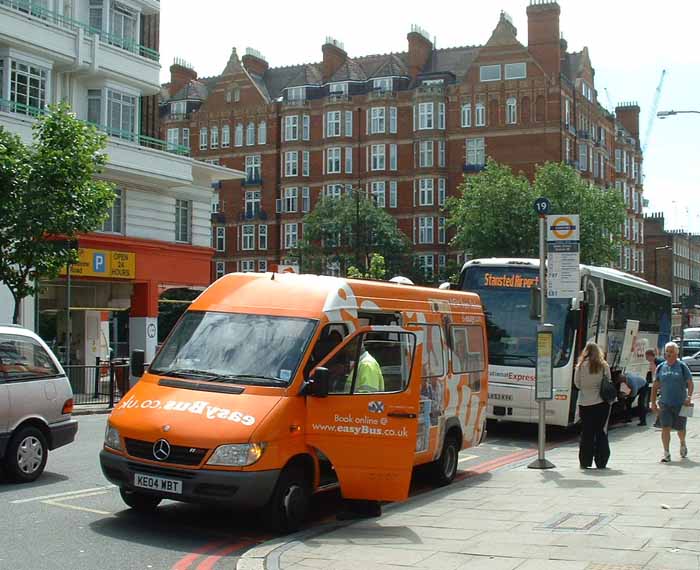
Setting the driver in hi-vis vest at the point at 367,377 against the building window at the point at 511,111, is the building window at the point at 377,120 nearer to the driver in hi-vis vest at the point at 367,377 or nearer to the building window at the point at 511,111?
the building window at the point at 511,111

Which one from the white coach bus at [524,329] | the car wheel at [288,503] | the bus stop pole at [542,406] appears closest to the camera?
the car wheel at [288,503]

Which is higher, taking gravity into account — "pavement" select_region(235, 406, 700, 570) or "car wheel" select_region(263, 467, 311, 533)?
"car wheel" select_region(263, 467, 311, 533)

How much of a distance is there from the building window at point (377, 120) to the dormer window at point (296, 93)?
679 cm

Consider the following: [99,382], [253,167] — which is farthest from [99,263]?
[253,167]

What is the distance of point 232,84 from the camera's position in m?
80.7

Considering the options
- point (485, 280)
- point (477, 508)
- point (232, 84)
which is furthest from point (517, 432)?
point (232, 84)

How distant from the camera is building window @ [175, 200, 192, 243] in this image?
114 feet

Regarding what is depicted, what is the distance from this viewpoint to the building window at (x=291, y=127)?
77.9 meters

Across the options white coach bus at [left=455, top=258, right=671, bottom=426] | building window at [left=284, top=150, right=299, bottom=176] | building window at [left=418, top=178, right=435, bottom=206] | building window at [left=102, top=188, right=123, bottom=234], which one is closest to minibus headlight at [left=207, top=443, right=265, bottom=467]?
white coach bus at [left=455, top=258, right=671, bottom=426]

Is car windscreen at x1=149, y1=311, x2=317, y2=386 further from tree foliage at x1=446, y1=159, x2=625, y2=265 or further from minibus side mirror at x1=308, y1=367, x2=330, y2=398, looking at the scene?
tree foliage at x1=446, y1=159, x2=625, y2=265

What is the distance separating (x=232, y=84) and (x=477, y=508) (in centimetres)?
7392

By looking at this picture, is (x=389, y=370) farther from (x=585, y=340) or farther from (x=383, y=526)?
(x=585, y=340)

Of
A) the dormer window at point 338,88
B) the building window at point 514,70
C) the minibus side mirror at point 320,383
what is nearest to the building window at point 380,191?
the dormer window at point 338,88

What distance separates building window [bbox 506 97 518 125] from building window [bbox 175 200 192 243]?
41190 millimetres
